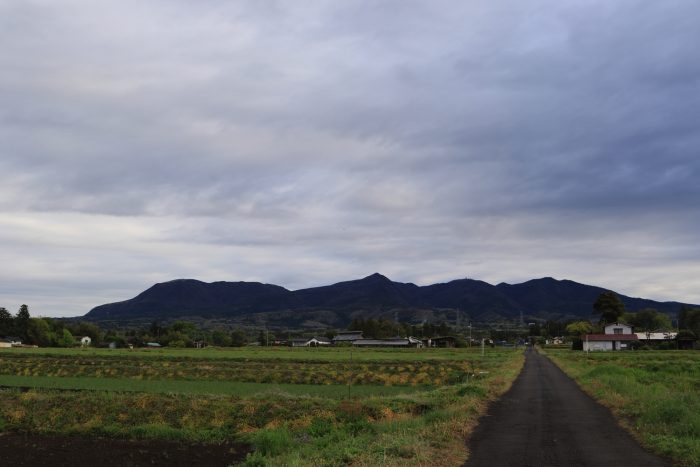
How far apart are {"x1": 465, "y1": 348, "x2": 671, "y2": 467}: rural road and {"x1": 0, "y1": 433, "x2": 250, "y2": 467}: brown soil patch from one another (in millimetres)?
8227

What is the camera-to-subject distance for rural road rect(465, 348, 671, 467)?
14.5 m

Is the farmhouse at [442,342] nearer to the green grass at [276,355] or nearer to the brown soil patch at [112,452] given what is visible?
the green grass at [276,355]

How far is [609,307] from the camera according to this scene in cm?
15438

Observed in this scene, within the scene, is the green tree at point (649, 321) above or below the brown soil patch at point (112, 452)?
above

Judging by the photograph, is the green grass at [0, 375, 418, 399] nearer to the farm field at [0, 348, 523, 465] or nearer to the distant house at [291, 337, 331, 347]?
the farm field at [0, 348, 523, 465]

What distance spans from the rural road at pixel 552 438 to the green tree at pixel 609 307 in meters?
137

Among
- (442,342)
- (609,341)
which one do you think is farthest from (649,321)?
(609,341)

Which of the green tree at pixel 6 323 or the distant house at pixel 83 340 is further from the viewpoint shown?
the green tree at pixel 6 323

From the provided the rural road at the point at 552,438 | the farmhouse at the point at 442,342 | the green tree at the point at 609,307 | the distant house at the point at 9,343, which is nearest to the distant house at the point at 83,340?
the distant house at the point at 9,343

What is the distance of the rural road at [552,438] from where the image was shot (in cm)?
1452

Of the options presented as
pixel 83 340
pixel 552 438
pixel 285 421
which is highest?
pixel 552 438

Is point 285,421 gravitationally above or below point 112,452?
above

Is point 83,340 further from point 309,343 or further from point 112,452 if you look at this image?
point 112,452

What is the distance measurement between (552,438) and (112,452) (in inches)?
576
